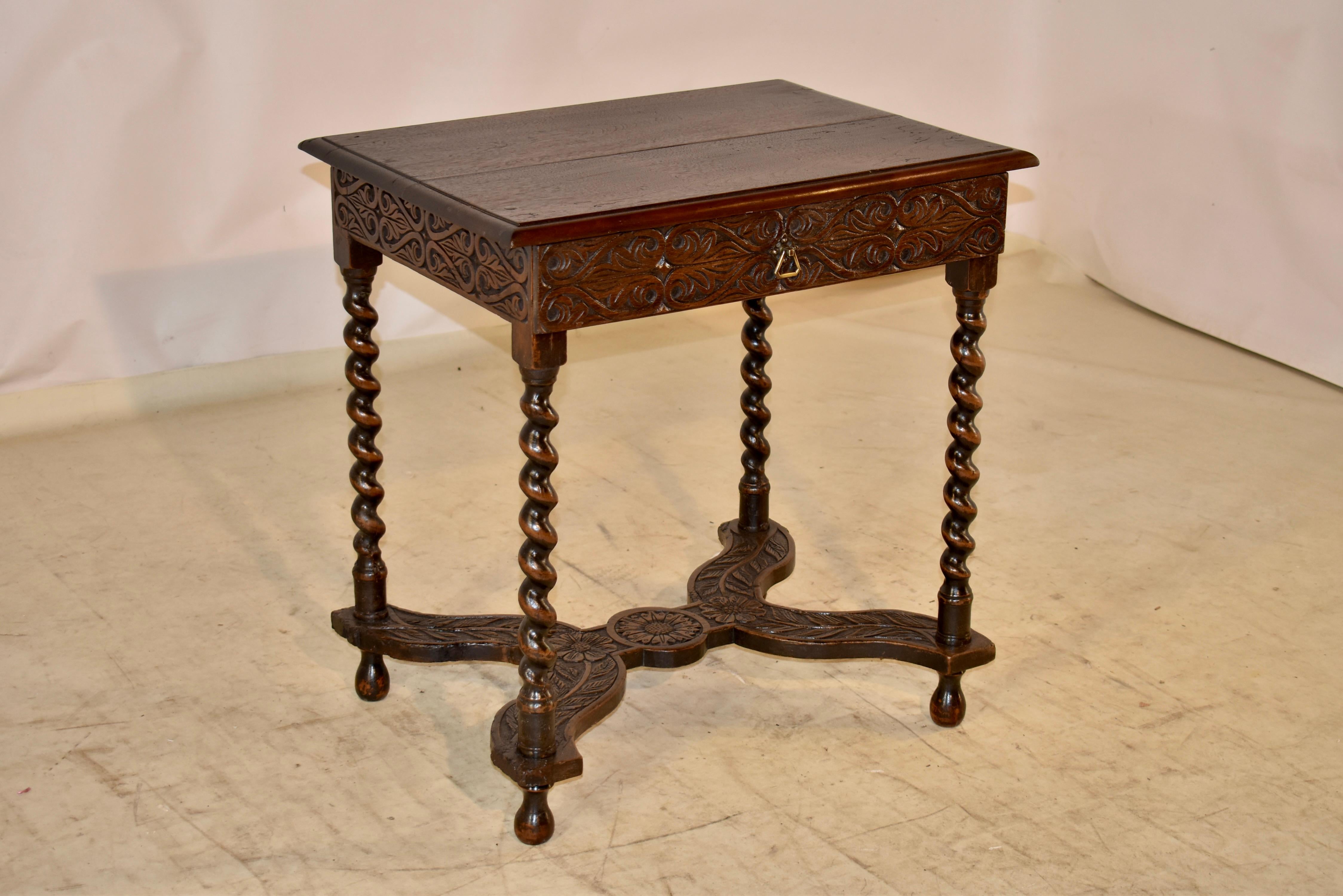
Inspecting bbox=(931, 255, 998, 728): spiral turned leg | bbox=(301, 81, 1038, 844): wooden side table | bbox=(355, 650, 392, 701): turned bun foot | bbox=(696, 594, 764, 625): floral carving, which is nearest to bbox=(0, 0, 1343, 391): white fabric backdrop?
bbox=(301, 81, 1038, 844): wooden side table

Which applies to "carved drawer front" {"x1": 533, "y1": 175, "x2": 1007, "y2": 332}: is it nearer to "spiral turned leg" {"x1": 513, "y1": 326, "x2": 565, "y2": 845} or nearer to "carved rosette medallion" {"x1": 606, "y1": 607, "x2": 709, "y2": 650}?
"spiral turned leg" {"x1": 513, "y1": 326, "x2": 565, "y2": 845}

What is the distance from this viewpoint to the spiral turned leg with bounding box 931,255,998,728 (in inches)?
114

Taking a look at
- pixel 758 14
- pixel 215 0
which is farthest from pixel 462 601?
pixel 758 14

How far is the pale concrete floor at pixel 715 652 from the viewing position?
8.98 ft

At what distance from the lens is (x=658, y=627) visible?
3.18 meters

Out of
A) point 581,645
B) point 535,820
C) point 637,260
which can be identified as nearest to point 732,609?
point 581,645

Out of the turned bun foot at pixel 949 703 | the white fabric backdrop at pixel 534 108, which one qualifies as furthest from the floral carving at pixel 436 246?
the white fabric backdrop at pixel 534 108

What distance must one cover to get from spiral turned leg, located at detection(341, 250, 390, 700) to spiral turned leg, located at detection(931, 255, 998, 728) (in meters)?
1.05

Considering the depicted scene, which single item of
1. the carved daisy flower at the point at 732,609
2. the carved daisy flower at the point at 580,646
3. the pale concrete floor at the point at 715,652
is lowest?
the pale concrete floor at the point at 715,652

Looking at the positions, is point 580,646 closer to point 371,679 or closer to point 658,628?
point 658,628

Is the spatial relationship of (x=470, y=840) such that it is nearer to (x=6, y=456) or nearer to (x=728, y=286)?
(x=728, y=286)

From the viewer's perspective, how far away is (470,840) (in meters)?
2.77

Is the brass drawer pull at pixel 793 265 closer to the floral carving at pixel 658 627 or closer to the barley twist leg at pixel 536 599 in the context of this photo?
the barley twist leg at pixel 536 599

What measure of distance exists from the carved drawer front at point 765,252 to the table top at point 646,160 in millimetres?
A: 30
